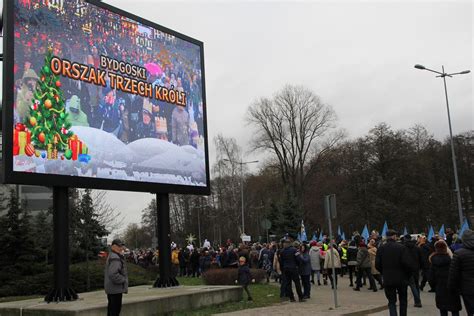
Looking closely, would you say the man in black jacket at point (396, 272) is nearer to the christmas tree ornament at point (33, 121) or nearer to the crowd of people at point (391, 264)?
the crowd of people at point (391, 264)

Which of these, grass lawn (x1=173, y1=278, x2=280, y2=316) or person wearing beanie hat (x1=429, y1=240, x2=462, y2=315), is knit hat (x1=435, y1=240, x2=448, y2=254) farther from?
grass lawn (x1=173, y1=278, x2=280, y2=316)

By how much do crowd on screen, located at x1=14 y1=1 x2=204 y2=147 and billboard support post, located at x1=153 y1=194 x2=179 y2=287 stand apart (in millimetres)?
2092

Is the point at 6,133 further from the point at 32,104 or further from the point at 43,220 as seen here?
the point at 43,220

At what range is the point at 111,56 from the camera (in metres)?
14.9

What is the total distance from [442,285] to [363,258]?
9225mm

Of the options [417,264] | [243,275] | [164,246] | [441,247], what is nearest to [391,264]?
[441,247]

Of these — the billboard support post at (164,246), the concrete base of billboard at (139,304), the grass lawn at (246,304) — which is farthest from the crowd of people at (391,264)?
the billboard support post at (164,246)

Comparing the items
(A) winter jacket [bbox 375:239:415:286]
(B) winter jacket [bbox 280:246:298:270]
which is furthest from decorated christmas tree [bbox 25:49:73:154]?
(A) winter jacket [bbox 375:239:415:286]

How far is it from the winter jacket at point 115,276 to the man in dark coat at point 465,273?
19.6 ft

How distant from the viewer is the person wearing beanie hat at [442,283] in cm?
884

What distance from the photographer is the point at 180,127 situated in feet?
55.9

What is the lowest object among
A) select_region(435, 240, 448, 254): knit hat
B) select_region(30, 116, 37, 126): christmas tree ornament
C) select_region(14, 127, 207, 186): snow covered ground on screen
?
select_region(435, 240, 448, 254): knit hat

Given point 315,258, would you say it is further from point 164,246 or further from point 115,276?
point 115,276

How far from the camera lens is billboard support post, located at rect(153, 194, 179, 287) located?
16.6 m
